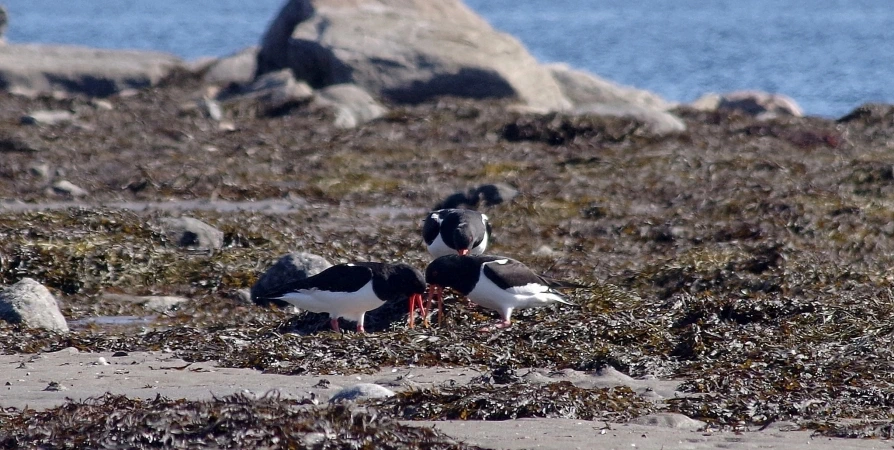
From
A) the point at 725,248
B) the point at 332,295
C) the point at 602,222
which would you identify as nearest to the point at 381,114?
the point at 602,222

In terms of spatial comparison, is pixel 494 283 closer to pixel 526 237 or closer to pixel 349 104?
pixel 526 237

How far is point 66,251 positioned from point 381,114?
35.3ft

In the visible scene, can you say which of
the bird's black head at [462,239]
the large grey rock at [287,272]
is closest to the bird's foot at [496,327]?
the bird's black head at [462,239]

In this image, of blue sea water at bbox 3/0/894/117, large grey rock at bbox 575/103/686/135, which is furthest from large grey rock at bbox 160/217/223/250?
blue sea water at bbox 3/0/894/117

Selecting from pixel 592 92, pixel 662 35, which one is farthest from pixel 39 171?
pixel 662 35

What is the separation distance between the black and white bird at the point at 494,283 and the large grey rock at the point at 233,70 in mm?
17802

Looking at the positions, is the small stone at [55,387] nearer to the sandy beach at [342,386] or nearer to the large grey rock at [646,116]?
the sandy beach at [342,386]

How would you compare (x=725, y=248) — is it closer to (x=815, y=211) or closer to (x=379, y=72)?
(x=815, y=211)

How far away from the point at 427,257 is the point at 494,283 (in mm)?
2628

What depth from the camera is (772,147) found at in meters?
17.3

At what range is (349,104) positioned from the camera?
19.9 m

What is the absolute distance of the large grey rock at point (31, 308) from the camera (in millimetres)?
7297

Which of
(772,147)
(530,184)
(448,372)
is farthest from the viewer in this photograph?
→ (772,147)

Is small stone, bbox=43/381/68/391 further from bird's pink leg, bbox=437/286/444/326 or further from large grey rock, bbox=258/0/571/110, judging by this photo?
large grey rock, bbox=258/0/571/110
